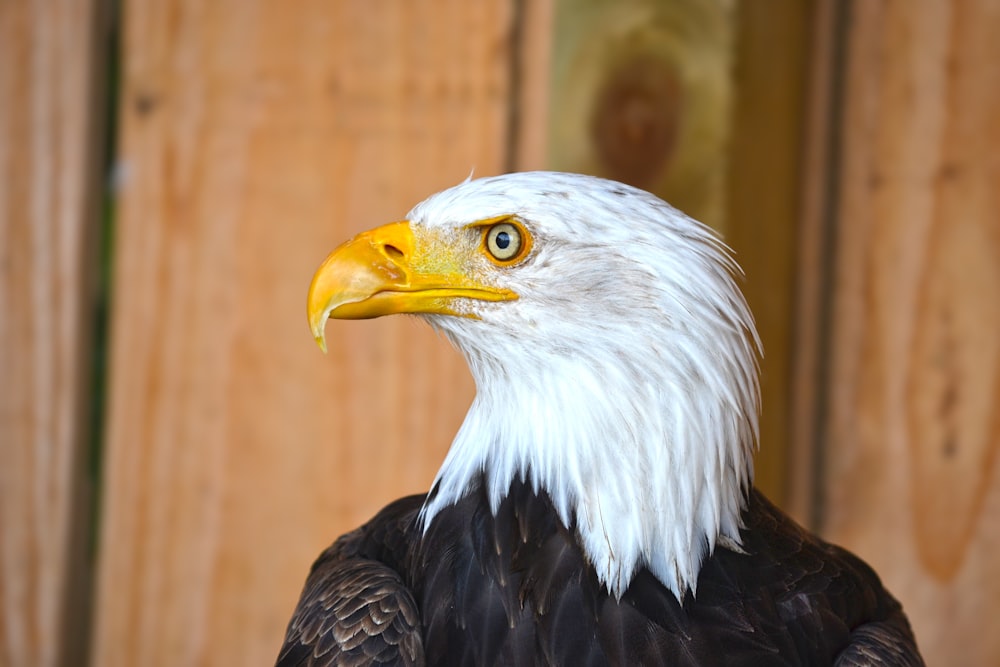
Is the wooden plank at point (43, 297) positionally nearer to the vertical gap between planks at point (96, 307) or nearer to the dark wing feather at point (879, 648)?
the vertical gap between planks at point (96, 307)

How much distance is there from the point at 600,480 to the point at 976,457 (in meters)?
1.06

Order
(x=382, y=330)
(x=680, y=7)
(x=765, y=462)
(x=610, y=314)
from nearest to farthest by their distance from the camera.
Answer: (x=610, y=314)
(x=680, y=7)
(x=765, y=462)
(x=382, y=330)

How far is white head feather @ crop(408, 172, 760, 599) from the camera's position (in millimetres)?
1717

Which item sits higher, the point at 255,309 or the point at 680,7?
the point at 680,7

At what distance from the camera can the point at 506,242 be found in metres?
1.75

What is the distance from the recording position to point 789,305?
2533 mm

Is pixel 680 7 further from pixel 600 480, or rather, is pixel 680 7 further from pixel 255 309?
pixel 255 309

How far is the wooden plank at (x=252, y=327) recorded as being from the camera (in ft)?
8.57

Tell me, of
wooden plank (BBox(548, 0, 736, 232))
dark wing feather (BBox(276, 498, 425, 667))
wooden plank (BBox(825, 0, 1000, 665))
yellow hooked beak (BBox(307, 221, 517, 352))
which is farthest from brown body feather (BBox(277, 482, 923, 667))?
wooden plank (BBox(548, 0, 736, 232))

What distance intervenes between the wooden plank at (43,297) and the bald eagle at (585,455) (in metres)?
1.21

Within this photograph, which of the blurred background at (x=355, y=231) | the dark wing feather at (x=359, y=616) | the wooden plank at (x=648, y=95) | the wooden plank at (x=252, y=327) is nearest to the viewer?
the dark wing feather at (x=359, y=616)

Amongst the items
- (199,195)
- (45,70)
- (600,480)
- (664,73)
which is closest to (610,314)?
(600,480)

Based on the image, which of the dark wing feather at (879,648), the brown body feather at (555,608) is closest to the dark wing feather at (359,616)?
the brown body feather at (555,608)

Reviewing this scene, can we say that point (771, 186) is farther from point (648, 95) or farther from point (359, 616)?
point (359, 616)
